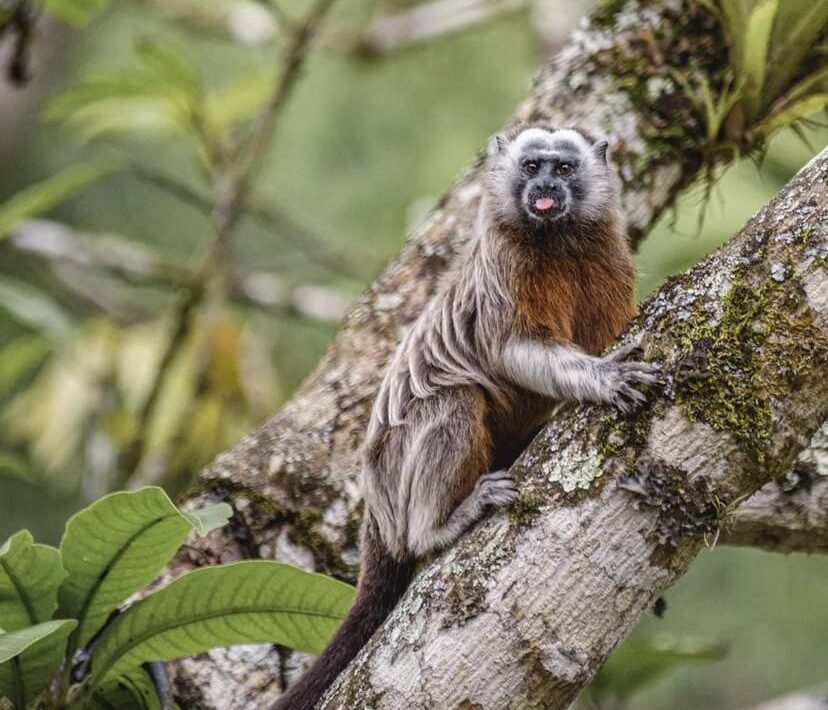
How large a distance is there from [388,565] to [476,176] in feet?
4.41

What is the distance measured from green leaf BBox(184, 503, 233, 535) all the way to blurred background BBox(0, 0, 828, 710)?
983 mm

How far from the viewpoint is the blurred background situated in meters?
4.55

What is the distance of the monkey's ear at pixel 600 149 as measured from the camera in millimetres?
3521

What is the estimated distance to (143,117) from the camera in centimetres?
497

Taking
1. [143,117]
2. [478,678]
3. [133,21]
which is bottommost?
[478,678]

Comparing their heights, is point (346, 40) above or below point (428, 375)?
above

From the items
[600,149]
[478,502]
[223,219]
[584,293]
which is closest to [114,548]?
[478,502]

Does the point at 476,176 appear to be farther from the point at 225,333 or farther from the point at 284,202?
the point at 284,202

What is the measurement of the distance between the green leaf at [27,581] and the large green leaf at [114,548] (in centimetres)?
4

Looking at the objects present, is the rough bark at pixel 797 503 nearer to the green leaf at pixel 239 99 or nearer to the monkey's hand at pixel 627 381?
the monkey's hand at pixel 627 381

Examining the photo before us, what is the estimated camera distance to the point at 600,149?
139 inches

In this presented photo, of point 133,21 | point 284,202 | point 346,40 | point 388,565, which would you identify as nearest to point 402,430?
point 388,565

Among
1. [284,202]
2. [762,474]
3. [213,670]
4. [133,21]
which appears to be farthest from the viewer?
[133,21]

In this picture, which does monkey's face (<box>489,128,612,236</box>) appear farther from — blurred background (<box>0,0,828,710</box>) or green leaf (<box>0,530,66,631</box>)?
green leaf (<box>0,530,66,631</box>)
